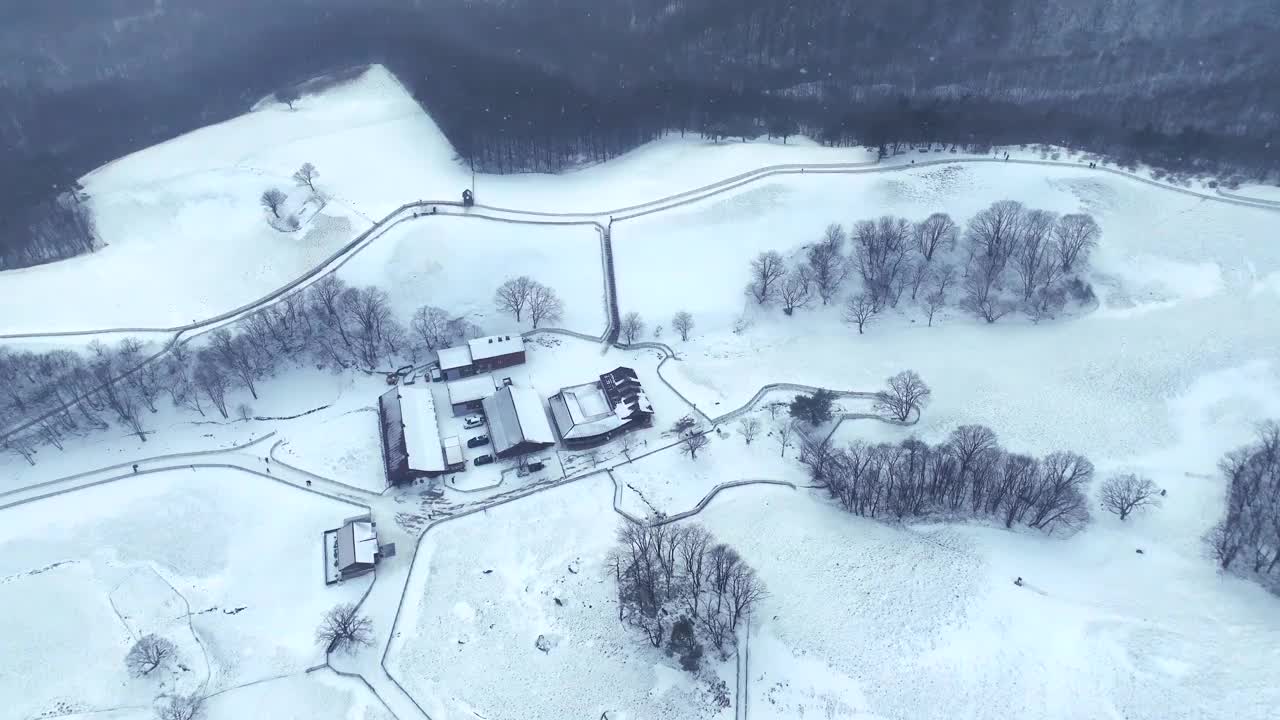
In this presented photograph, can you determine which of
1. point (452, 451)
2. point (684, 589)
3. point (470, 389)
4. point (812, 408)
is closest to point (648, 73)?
point (470, 389)

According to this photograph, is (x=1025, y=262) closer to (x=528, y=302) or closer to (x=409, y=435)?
(x=528, y=302)

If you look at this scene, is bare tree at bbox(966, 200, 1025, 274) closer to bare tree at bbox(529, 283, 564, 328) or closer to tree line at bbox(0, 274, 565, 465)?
bare tree at bbox(529, 283, 564, 328)

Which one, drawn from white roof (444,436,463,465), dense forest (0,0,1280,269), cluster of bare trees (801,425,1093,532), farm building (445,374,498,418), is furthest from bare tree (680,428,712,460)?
dense forest (0,0,1280,269)

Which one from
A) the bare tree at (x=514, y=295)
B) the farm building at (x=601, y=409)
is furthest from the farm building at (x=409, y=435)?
the bare tree at (x=514, y=295)

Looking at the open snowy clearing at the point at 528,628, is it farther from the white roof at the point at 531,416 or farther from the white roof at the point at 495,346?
the white roof at the point at 495,346

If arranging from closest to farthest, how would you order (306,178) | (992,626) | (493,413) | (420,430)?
1. (992,626)
2. (420,430)
3. (493,413)
4. (306,178)

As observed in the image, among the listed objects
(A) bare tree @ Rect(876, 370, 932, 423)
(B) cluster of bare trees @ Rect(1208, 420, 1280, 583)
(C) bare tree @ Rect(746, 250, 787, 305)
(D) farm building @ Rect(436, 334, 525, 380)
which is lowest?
(B) cluster of bare trees @ Rect(1208, 420, 1280, 583)
